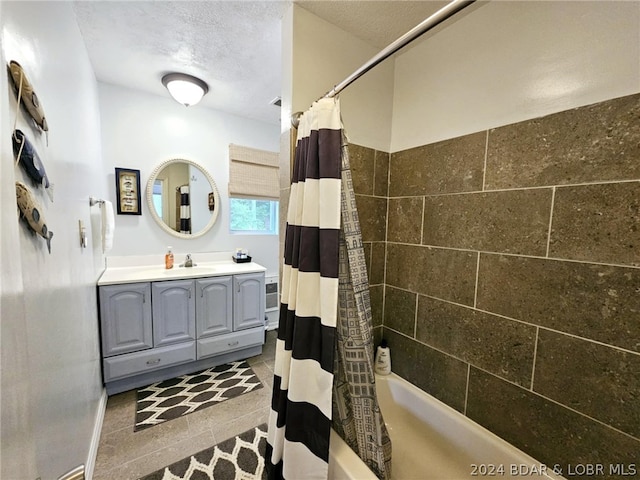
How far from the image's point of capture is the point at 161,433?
155 cm

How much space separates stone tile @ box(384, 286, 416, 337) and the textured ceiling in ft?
4.82

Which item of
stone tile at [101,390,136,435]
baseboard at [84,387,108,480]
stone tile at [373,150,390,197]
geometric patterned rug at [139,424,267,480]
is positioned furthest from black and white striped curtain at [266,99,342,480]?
stone tile at [101,390,136,435]

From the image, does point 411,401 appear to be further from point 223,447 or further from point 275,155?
point 275,155

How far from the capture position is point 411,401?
4.56ft

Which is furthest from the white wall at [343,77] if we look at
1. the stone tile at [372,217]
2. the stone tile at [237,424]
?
the stone tile at [237,424]

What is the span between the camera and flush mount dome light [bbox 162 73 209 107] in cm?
189

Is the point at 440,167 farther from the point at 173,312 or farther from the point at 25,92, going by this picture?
the point at 173,312

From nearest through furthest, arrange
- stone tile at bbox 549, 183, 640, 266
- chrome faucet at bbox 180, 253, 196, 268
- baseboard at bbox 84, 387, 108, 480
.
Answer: stone tile at bbox 549, 183, 640, 266 < baseboard at bbox 84, 387, 108, 480 < chrome faucet at bbox 180, 253, 196, 268

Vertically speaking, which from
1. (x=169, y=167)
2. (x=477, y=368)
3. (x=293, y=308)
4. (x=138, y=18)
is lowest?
(x=477, y=368)

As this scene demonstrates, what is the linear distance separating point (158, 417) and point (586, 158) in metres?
2.66

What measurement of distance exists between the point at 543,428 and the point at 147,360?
8.02 ft

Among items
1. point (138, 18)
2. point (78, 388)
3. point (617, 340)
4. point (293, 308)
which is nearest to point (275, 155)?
point (138, 18)

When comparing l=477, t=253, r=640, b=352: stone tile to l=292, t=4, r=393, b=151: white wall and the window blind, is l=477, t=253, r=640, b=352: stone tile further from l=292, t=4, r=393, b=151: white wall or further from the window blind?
the window blind

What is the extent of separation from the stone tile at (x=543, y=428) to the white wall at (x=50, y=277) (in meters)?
1.49
